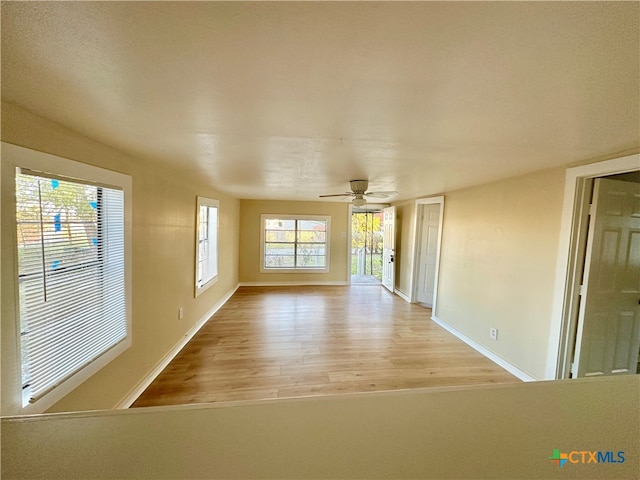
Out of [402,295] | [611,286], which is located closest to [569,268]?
[611,286]

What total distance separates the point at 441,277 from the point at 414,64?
13.3 feet

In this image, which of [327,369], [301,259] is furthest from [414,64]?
[301,259]

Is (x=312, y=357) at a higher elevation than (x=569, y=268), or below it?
below

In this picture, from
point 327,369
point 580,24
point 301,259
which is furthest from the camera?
point 301,259

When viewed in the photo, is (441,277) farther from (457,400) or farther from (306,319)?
(457,400)

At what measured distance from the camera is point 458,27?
67cm

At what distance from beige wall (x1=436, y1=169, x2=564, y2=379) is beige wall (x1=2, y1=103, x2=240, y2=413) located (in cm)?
386

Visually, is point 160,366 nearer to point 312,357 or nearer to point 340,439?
point 312,357

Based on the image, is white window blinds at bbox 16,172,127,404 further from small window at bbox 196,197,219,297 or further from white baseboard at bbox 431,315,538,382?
white baseboard at bbox 431,315,538,382

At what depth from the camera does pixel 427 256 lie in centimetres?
516

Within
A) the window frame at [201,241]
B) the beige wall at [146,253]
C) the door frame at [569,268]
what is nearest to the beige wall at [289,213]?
the window frame at [201,241]

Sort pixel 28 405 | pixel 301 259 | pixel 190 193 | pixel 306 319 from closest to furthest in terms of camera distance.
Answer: pixel 28 405, pixel 190 193, pixel 306 319, pixel 301 259

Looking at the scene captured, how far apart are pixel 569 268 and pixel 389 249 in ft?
13.7

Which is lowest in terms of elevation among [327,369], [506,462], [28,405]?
[327,369]
